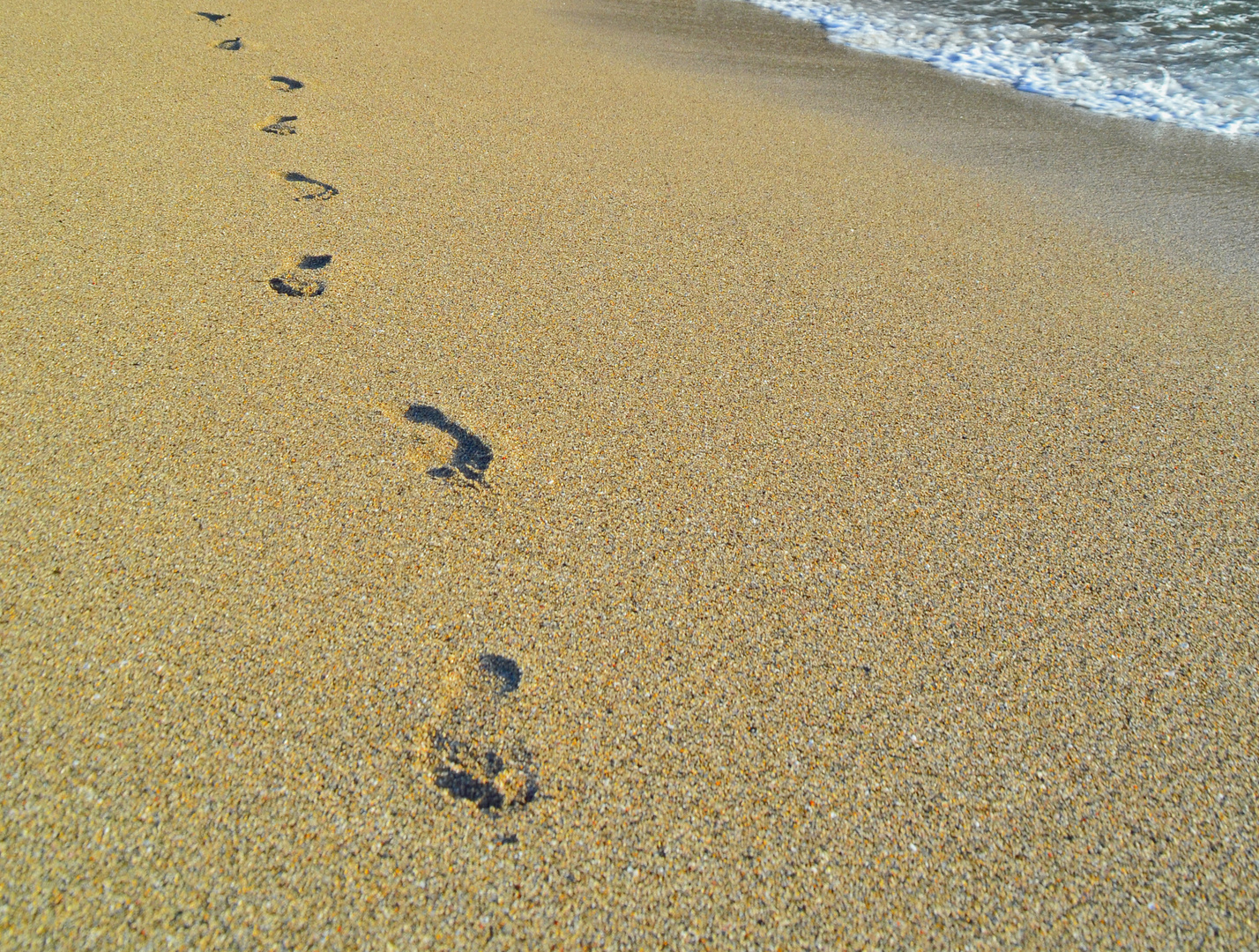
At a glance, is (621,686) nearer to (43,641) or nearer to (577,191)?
(43,641)

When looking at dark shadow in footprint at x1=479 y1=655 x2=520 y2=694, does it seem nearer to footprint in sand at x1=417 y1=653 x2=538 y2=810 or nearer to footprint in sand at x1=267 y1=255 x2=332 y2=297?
footprint in sand at x1=417 y1=653 x2=538 y2=810

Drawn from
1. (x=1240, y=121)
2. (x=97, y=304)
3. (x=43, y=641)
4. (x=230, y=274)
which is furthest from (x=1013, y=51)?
(x=43, y=641)

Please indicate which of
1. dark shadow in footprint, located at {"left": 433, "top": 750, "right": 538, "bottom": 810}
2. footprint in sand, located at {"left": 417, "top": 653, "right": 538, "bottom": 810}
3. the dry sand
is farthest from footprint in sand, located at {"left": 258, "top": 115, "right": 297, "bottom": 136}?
dark shadow in footprint, located at {"left": 433, "top": 750, "right": 538, "bottom": 810}

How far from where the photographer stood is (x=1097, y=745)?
4.41 ft

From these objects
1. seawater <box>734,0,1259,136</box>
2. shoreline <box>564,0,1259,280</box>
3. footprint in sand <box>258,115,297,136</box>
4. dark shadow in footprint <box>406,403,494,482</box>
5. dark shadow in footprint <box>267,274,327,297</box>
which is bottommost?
dark shadow in footprint <box>406,403,494,482</box>

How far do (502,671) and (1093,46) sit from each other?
5.04 metres

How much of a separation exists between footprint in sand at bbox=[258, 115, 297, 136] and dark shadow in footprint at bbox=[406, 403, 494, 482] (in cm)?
161

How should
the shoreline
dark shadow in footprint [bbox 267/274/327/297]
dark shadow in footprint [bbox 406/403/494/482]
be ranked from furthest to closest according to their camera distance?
the shoreline → dark shadow in footprint [bbox 267/274/327/297] → dark shadow in footprint [bbox 406/403/494/482]

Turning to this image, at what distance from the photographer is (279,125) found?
300 centimetres

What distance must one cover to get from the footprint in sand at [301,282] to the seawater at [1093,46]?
11.1 feet

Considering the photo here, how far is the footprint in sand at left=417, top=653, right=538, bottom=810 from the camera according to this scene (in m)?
1.23

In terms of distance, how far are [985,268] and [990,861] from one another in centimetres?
182

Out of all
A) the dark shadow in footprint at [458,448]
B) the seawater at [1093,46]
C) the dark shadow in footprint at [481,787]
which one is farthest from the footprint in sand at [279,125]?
the seawater at [1093,46]

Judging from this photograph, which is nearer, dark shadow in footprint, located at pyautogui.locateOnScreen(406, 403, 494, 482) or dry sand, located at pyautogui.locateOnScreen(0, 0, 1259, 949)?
dry sand, located at pyautogui.locateOnScreen(0, 0, 1259, 949)
